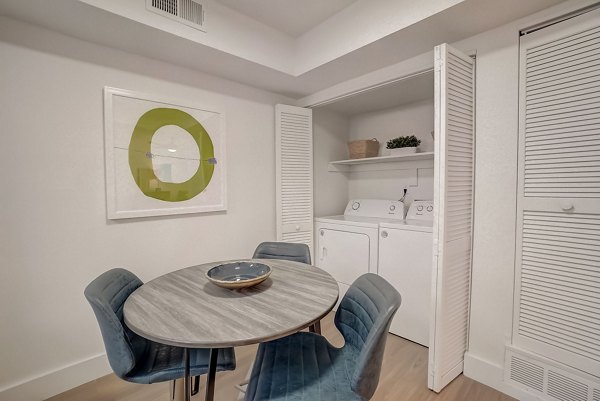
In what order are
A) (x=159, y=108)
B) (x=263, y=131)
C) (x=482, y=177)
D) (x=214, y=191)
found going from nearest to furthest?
(x=482, y=177) → (x=159, y=108) → (x=214, y=191) → (x=263, y=131)

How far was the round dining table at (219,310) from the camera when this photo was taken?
967 millimetres

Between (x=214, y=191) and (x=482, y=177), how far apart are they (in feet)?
6.74

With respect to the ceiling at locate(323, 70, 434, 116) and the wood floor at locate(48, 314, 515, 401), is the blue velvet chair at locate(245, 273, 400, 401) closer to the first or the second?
the wood floor at locate(48, 314, 515, 401)

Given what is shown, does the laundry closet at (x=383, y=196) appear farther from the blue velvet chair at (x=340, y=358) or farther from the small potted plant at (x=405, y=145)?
the blue velvet chair at (x=340, y=358)

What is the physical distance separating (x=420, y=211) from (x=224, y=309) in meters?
2.08

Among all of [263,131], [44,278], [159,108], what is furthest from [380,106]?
[44,278]

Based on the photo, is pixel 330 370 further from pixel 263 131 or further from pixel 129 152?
pixel 263 131

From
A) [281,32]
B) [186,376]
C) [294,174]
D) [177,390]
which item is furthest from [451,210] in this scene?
[281,32]

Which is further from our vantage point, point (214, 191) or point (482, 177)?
point (214, 191)

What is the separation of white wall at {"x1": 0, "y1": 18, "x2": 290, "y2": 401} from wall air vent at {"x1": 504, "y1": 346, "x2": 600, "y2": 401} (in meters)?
2.46

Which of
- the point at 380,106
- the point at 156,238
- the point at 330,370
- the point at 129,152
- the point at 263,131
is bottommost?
the point at 330,370

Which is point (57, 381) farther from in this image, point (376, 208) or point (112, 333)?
point (376, 208)

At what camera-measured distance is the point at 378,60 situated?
2121mm

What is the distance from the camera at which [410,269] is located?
2260 mm
